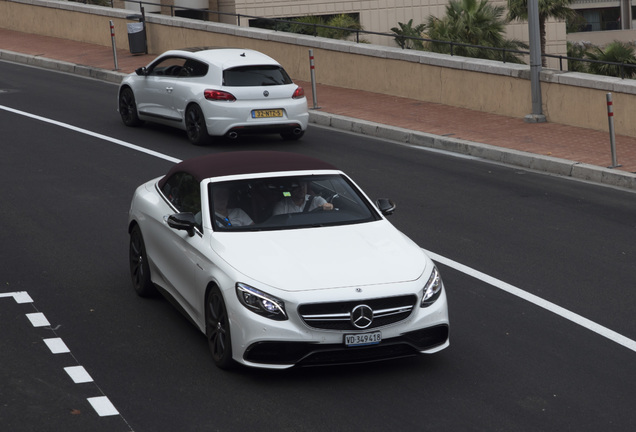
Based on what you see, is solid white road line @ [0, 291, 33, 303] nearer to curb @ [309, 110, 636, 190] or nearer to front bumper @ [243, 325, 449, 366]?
front bumper @ [243, 325, 449, 366]

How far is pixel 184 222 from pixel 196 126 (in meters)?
9.75

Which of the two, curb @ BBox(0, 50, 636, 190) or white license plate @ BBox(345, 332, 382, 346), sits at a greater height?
curb @ BBox(0, 50, 636, 190)

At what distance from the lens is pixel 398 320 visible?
7.85m

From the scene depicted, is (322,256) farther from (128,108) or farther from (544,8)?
(544,8)

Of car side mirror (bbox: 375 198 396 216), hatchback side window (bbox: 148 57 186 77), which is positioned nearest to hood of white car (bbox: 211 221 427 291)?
car side mirror (bbox: 375 198 396 216)

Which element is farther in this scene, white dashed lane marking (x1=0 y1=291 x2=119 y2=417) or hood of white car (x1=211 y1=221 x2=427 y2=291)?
hood of white car (x1=211 y1=221 x2=427 y2=291)

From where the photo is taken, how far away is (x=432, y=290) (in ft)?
26.7

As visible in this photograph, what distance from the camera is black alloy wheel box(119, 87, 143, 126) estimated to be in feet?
65.1

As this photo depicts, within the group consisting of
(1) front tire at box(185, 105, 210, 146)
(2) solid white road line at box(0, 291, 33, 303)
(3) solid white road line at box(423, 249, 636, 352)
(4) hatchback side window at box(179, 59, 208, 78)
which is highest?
(4) hatchback side window at box(179, 59, 208, 78)

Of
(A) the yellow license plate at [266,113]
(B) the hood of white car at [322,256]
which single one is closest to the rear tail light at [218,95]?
(A) the yellow license plate at [266,113]

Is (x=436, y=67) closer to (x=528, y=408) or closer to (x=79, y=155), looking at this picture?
(x=79, y=155)

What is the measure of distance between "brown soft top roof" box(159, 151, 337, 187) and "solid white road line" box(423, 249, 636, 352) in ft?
7.14

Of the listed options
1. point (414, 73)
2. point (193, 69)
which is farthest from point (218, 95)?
point (414, 73)

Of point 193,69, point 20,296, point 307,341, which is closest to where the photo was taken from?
point 307,341
